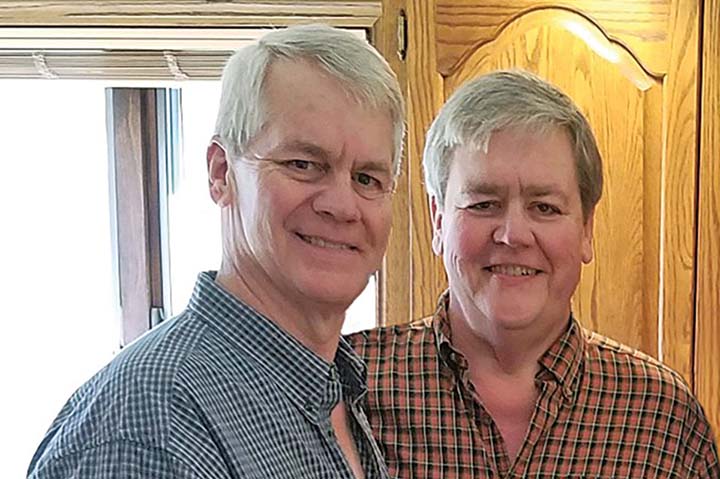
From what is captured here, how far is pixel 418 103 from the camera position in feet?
5.16

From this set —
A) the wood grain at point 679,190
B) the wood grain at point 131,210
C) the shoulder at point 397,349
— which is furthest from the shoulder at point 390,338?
the wood grain at point 131,210

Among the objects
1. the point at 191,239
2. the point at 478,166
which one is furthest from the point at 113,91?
the point at 478,166

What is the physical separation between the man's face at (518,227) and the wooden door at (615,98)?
0.35m

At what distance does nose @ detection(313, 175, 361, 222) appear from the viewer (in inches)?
33.0

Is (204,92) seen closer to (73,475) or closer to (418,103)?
(418,103)

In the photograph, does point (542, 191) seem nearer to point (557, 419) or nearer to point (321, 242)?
point (557, 419)

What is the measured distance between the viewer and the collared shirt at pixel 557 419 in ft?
3.91

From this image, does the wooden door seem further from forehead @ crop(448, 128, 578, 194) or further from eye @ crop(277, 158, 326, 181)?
eye @ crop(277, 158, 326, 181)

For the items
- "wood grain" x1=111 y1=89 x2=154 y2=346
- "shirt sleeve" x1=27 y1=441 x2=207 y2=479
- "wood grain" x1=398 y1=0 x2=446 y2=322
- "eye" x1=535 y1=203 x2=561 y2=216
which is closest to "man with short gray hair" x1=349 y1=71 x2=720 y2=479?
"eye" x1=535 y1=203 x2=561 y2=216

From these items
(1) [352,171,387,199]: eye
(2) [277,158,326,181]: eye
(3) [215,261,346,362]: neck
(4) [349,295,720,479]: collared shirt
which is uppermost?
(2) [277,158,326,181]: eye

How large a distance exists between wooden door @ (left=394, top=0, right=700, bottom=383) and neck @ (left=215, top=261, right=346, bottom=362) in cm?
70

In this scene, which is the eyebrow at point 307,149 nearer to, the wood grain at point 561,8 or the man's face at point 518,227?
the man's face at point 518,227

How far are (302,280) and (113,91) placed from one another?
52.5 inches

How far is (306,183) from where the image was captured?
2.73 feet
